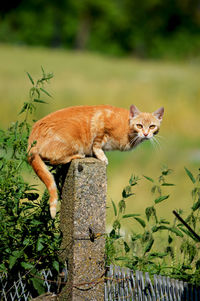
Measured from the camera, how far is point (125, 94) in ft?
58.0

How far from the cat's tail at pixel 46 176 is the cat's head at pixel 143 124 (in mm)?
1166

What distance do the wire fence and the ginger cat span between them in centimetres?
48

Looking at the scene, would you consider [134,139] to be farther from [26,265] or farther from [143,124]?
[26,265]

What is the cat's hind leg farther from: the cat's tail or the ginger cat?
the cat's tail

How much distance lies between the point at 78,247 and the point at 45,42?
31.4 meters

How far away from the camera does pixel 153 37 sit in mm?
33719

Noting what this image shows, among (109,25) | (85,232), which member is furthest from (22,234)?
(109,25)

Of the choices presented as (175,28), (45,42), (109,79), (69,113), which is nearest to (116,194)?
(69,113)

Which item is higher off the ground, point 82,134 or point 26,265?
point 82,134

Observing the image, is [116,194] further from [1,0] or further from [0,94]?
[1,0]

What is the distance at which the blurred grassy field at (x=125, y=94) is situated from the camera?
13.2 m

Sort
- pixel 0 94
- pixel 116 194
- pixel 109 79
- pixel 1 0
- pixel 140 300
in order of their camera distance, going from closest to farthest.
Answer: pixel 140 300
pixel 116 194
pixel 0 94
pixel 109 79
pixel 1 0

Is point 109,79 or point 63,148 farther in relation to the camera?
point 109,79

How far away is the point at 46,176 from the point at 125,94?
14.4m
